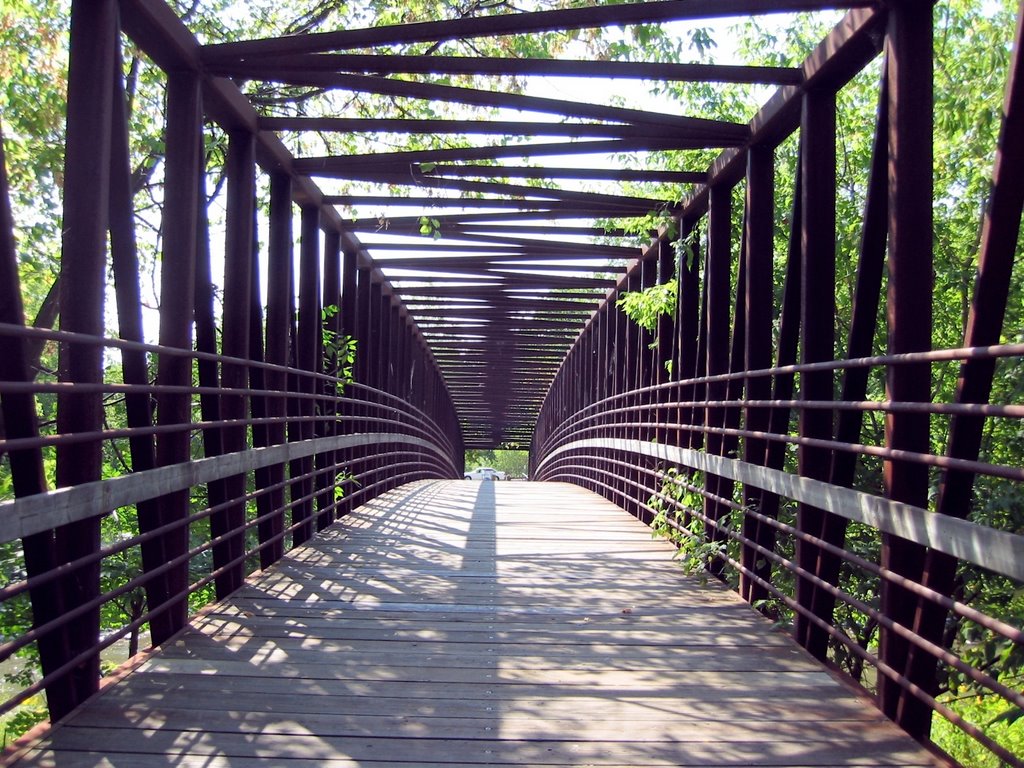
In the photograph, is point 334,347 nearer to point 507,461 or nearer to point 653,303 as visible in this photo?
point 653,303

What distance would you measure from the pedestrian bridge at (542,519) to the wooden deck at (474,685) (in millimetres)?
21

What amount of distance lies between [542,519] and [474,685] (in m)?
5.96

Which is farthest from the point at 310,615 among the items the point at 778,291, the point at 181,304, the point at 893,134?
the point at 778,291

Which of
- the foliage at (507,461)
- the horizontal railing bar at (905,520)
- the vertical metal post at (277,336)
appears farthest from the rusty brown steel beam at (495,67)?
the foliage at (507,461)

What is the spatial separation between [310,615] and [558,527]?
4.24 meters

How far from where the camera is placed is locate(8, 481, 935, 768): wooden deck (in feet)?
10.0

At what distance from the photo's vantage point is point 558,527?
887cm

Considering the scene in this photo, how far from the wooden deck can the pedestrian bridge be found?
2cm

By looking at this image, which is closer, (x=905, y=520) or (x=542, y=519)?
(x=905, y=520)

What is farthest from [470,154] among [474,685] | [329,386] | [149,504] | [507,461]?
[507,461]

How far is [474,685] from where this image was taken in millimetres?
3750

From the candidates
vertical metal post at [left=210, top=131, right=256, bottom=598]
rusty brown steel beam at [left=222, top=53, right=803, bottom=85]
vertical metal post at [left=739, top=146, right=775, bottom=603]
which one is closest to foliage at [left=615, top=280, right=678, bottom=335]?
vertical metal post at [left=739, top=146, right=775, bottom=603]

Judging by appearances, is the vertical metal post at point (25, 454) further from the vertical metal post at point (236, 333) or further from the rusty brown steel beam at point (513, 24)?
the rusty brown steel beam at point (513, 24)

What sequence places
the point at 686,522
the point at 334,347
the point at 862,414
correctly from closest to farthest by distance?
the point at 862,414
the point at 686,522
the point at 334,347
